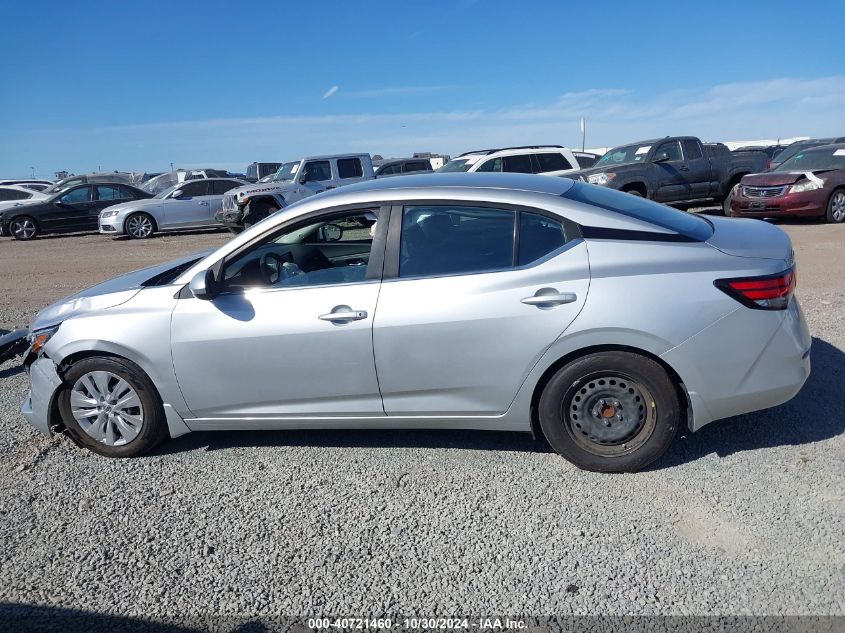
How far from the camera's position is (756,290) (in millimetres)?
3684

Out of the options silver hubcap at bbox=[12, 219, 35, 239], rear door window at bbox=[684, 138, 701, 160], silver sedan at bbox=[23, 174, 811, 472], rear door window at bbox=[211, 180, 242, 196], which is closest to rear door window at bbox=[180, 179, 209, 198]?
rear door window at bbox=[211, 180, 242, 196]

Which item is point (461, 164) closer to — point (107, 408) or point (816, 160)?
point (816, 160)

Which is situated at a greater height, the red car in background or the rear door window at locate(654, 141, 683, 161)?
the rear door window at locate(654, 141, 683, 161)

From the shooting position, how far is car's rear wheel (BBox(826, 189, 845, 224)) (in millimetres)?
14219

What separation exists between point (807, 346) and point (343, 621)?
2813mm

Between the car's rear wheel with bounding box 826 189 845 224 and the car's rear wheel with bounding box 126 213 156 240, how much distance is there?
52.4 feet

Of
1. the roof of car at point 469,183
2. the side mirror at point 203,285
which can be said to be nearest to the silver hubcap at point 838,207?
the roof of car at point 469,183

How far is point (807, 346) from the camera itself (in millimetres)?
3885

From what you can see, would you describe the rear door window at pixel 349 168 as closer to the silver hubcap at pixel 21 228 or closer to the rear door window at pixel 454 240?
the silver hubcap at pixel 21 228

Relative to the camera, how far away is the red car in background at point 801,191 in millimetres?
14164

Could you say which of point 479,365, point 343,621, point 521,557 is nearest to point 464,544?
point 521,557

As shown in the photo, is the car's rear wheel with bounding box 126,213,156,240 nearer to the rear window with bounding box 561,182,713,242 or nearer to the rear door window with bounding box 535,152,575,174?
→ the rear door window with bounding box 535,152,575,174

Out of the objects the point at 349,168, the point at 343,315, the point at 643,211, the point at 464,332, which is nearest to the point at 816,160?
the point at 349,168

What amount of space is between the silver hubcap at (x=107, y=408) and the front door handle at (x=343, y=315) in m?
1.33
